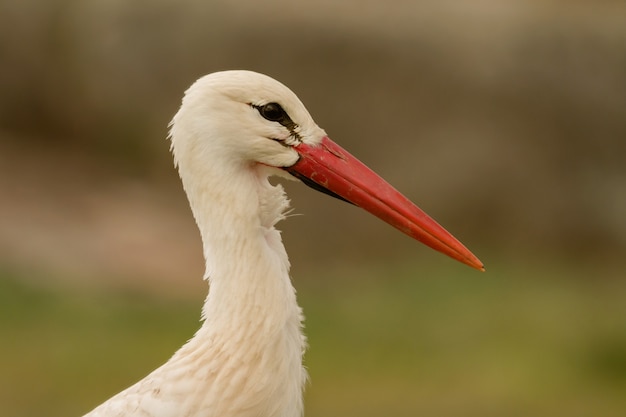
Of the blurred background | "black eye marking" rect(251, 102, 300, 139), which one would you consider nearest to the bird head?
"black eye marking" rect(251, 102, 300, 139)

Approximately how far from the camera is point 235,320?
2.37 m

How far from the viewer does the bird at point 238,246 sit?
2.34m

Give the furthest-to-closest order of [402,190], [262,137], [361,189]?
[402,190] < [361,189] < [262,137]

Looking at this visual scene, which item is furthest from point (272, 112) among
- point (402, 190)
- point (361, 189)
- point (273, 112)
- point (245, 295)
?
point (402, 190)

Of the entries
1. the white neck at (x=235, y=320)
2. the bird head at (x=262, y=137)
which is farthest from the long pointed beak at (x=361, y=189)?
the white neck at (x=235, y=320)

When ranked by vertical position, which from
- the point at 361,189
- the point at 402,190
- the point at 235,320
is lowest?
the point at 235,320

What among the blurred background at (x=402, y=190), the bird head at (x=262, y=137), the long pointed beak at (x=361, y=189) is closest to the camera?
the bird head at (x=262, y=137)

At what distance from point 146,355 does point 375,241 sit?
1.56 meters

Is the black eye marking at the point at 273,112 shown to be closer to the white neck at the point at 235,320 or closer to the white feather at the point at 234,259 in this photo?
the white feather at the point at 234,259

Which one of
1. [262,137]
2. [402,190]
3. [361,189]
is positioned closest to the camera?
[262,137]

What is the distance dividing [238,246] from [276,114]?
29 cm

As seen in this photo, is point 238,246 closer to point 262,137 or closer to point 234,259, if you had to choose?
point 234,259

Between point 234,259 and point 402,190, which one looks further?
point 402,190

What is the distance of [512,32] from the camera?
649 cm
